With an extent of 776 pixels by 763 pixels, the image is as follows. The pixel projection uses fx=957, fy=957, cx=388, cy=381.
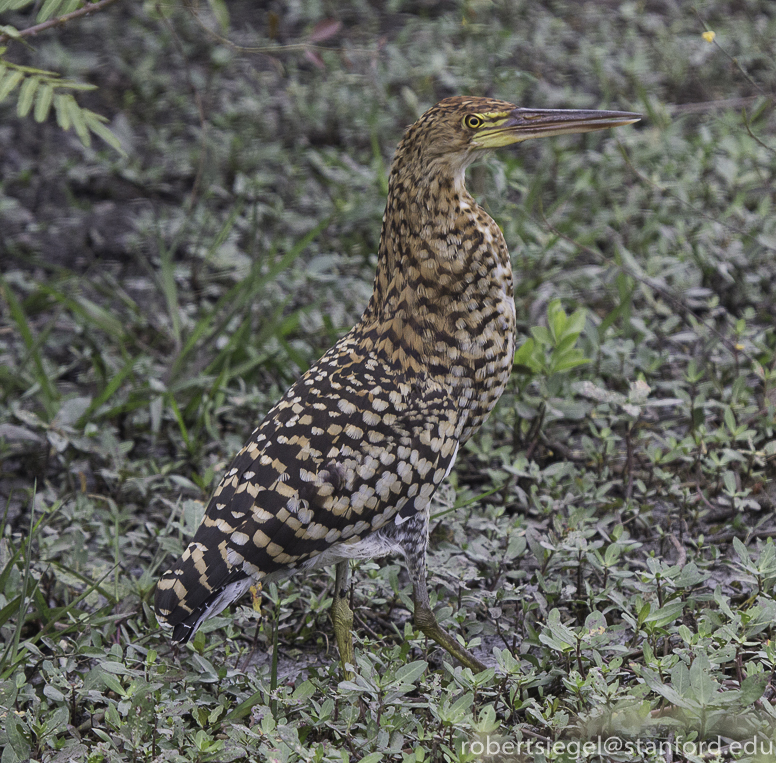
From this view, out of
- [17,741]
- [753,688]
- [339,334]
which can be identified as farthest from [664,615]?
[339,334]

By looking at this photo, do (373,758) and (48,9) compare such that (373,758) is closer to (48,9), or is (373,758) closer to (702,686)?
(702,686)

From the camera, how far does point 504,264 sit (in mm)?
3408

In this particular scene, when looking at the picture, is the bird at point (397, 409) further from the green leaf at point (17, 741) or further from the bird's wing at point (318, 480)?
the green leaf at point (17, 741)

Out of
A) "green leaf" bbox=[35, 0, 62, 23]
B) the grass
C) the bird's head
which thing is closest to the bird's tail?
the grass

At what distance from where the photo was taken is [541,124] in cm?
336

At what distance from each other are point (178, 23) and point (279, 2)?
1.00m

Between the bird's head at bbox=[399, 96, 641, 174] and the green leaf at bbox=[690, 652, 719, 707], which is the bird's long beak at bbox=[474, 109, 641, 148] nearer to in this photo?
the bird's head at bbox=[399, 96, 641, 174]

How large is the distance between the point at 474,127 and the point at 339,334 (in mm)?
1908

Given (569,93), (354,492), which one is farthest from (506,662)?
(569,93)

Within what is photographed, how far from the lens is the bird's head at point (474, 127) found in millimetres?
3287

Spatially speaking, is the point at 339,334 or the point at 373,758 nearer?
the point at 373,758

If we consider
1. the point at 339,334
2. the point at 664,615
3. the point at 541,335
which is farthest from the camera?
the point at 339,334

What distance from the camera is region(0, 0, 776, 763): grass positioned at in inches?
118

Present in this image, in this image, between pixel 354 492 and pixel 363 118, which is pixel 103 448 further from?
pixel 363 118
